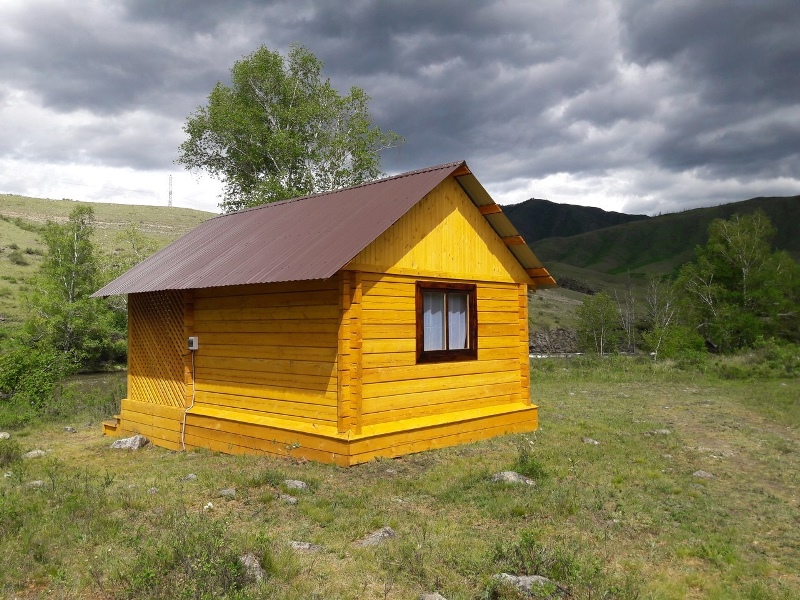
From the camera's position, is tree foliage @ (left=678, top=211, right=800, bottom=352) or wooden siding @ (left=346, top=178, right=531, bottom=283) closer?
wooden siding @ (left=346, top=178, right=531, bottom=283)

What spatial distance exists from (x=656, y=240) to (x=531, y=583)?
541 feet

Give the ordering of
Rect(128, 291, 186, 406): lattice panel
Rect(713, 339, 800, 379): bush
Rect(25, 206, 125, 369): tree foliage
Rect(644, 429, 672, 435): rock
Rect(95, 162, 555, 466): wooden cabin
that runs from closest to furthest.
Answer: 1. Rect(95, 162, 555, 466): wooden cabin
2. Rect(644, 429, 672, 435): rock
3. Rect(128, 291, 186, 406): lattice panel
4. Rect(713, 339, 800, 379): bush
5. Rect(25, 206, 125, 369): tree foliage

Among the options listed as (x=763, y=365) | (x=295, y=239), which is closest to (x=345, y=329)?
(x=295, y=239)

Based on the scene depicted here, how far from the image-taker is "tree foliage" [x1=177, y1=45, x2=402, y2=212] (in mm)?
28797

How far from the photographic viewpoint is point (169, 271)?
12.7 meters

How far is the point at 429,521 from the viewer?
21.7 ft

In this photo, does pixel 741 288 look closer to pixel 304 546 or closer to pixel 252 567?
pixel 304 546

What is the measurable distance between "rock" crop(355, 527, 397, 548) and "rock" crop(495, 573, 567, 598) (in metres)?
1.49

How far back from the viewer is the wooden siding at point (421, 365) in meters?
9.49

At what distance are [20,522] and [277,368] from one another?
4.56 meters

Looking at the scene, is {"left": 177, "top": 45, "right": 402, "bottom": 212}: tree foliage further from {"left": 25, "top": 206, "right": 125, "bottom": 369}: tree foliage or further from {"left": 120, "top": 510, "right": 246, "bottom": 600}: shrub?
{"left": 120, "top": 510, "right": 246, "bottom": 600}: shrub

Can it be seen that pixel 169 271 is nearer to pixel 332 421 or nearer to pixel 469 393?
pixel 332 421

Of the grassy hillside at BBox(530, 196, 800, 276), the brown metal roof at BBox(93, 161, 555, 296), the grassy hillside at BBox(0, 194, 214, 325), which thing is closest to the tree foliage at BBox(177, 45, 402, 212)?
the grassy hillside at BBox(0, 194, 214, 325)

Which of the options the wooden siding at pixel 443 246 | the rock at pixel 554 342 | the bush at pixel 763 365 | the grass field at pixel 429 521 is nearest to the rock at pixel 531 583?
the grass field at pixel 429 521
